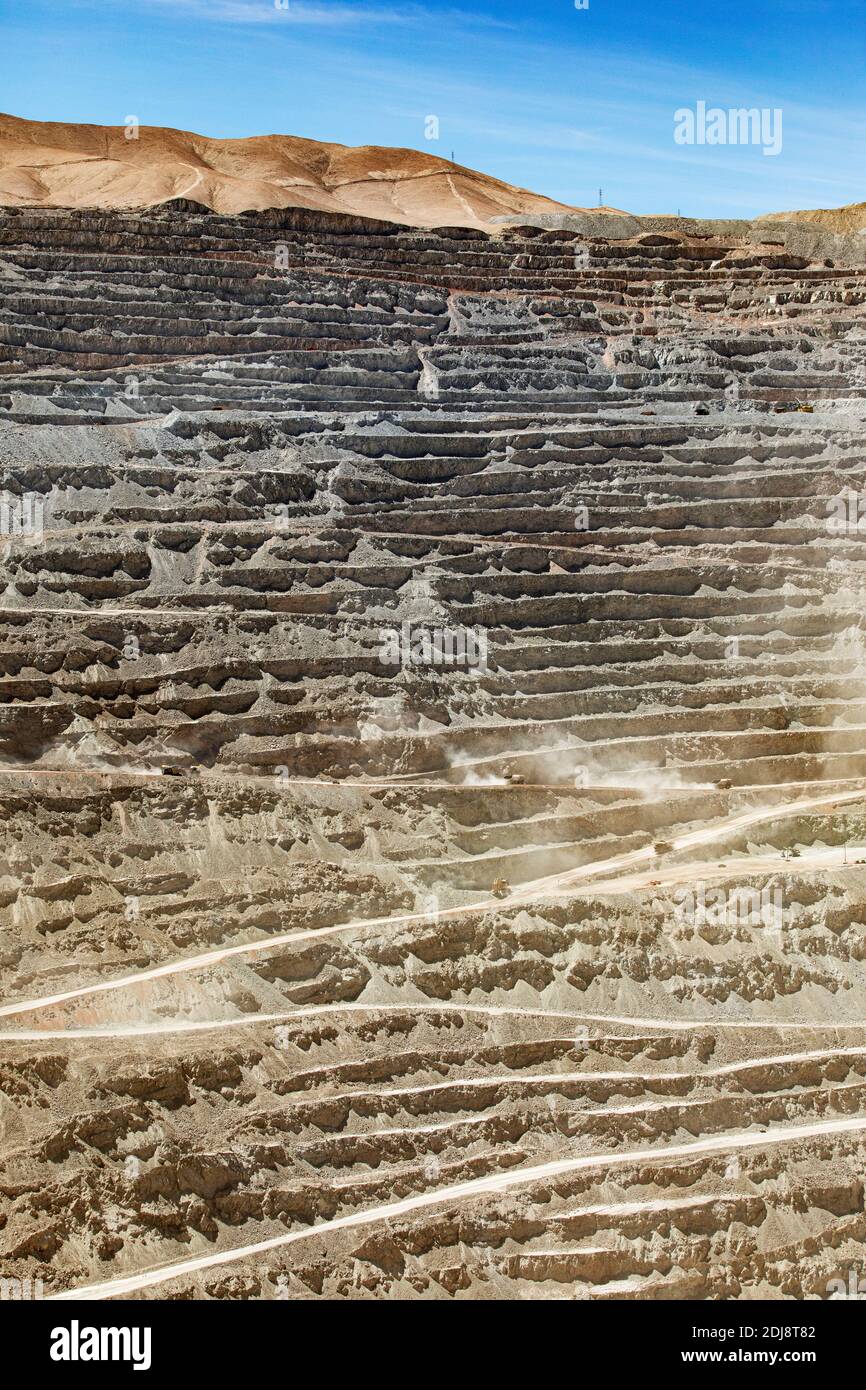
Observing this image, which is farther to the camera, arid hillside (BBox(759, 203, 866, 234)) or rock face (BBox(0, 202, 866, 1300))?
arid hillside (BBox(759, 203, 866, 234))

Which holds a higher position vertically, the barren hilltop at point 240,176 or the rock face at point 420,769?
the barren hilltop at point 240,176

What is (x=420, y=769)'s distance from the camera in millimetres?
40156

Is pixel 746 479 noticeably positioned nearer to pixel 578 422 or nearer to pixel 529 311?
pixel 578 422

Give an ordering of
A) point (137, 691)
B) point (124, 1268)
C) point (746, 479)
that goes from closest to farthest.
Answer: point (124, 1268)
point (137, 691)
point (746, 479)

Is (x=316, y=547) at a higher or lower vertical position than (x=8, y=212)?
lower

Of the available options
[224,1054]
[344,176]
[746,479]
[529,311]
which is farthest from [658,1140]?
[344,176]

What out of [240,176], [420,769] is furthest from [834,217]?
[420,769]

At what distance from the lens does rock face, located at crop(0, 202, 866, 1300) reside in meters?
29.1

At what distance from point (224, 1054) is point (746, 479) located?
28852 millimetres

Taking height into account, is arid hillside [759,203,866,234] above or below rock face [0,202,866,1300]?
above

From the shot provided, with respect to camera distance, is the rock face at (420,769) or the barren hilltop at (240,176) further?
the barren hilltop at (240,176)

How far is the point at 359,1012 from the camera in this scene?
3222 cm

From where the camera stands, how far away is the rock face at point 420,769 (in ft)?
95.5

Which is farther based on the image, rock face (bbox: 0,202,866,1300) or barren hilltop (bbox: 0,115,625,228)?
barren hilltop (bbox: 0,115,625,228)
